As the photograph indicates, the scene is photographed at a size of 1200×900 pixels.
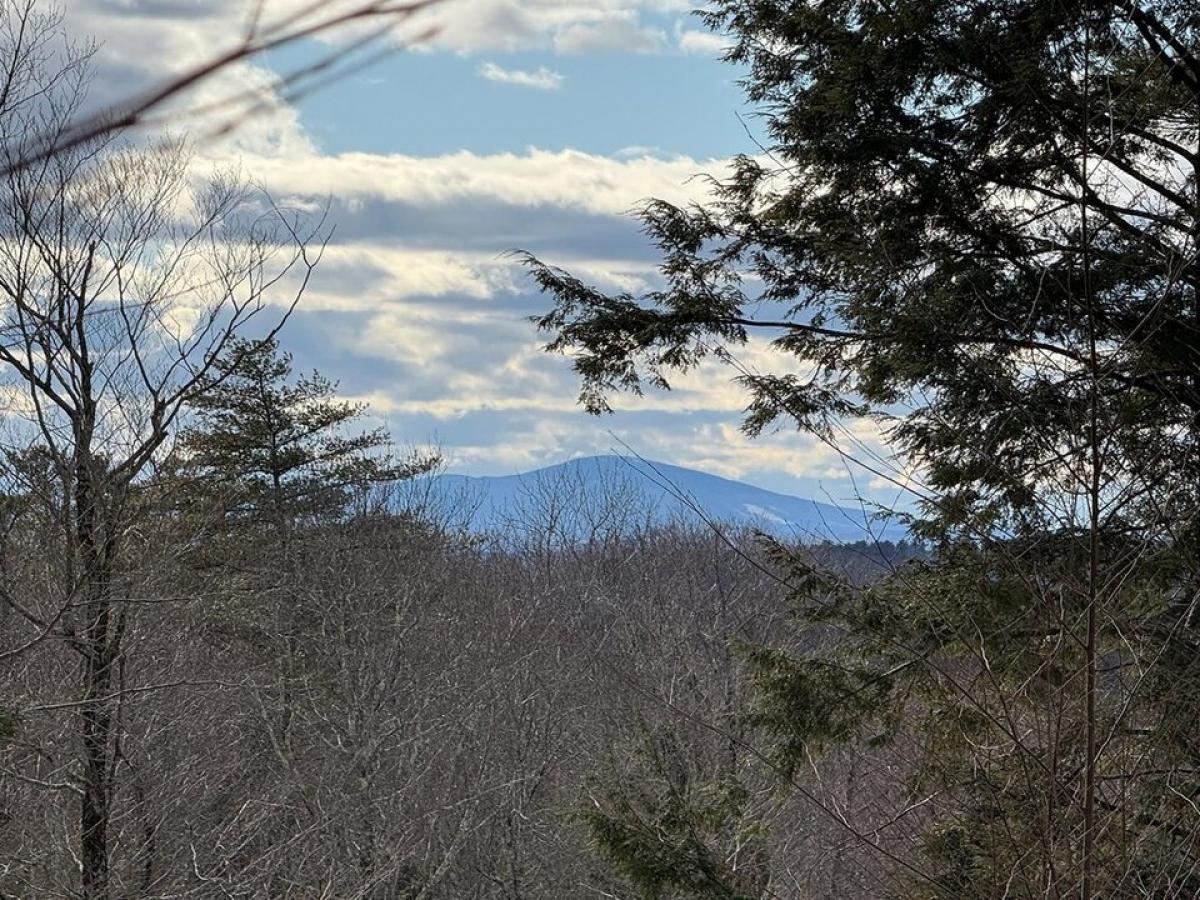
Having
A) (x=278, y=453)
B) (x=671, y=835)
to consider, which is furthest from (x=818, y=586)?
(x=278, y=453)

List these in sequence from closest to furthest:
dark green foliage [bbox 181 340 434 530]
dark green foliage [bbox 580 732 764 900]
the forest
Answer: the forest
dark green foliage [bbox 580 732 764 900]
dark green foliage [bbox 181 340 434 530]

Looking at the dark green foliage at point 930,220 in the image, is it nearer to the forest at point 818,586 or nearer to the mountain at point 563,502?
the forest at point 818,586

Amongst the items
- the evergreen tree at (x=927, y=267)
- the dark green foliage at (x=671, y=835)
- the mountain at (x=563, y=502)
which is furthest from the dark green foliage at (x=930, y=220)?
the mountain at (x=563, y=502)

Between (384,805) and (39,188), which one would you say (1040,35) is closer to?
(39,188)

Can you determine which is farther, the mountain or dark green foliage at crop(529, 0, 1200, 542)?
the mountain

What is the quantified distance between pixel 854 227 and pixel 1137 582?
8.93 feet

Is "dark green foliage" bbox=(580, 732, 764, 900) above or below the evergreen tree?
below

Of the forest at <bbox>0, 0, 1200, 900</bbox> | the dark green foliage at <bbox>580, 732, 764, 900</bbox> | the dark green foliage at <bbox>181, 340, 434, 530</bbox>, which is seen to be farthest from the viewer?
the dark green foliage at <bbox>181, 340, 434, 530</bbox>

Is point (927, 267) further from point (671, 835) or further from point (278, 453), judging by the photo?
point (278, 453)

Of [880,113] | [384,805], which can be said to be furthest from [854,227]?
[384,805]

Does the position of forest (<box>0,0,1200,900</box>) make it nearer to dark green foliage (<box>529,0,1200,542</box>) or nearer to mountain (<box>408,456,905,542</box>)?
dark green foliage (<box>529,0,1200,542</box>)

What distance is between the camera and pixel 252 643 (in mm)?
22359

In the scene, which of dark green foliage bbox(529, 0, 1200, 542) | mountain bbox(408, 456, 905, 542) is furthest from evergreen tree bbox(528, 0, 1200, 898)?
mountain bbox(408, 456, 905, 542)

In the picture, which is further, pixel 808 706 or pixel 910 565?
pixel 910 565
